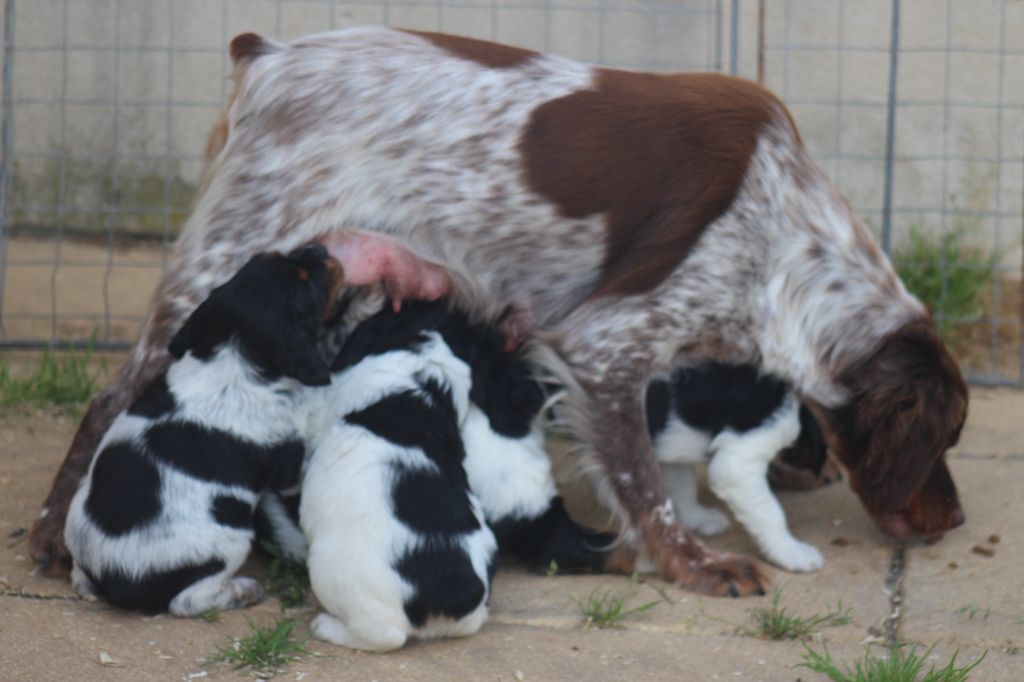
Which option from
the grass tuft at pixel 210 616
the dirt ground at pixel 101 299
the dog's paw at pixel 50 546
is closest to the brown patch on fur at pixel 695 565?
the grass tuft at pixel 210 616

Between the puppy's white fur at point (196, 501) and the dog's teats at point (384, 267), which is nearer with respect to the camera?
the puppy's white fur at point (196, 501)

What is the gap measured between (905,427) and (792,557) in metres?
0.46

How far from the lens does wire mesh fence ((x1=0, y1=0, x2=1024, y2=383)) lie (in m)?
5.78

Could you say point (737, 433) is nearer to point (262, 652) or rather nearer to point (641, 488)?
point (641, 488)

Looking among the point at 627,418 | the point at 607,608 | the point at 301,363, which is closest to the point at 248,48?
the point at 301,363

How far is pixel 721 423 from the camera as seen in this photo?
3.80 meters

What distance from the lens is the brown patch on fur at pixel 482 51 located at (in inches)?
156

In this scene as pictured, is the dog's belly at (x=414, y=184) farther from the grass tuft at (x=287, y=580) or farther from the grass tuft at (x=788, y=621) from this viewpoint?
the grass tuft at (x=788, y=621)

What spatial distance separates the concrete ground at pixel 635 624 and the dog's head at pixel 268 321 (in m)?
0.59

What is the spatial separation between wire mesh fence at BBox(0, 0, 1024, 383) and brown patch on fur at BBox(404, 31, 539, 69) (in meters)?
1.66

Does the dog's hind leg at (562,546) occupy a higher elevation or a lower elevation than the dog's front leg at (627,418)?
lower

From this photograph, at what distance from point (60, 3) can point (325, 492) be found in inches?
140

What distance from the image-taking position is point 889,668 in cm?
300

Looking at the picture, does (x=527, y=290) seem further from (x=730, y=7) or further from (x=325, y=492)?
(x=730, y=7)
